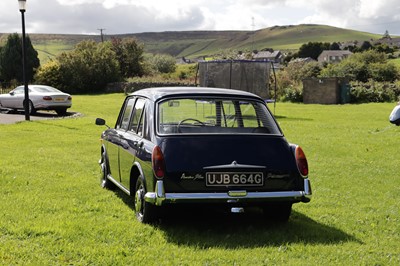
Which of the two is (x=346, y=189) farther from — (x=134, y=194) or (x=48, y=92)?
(x=48, y=92)

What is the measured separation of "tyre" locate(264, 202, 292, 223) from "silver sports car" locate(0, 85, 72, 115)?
1981cm

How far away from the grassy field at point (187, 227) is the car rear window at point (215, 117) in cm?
111

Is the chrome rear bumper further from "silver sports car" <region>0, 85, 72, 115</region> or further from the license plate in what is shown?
"silver sports car" <region>0, 85, 72, 115</region>

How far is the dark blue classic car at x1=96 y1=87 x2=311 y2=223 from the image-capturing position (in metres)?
6.11

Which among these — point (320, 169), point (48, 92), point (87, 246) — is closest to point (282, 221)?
point (87, 246)

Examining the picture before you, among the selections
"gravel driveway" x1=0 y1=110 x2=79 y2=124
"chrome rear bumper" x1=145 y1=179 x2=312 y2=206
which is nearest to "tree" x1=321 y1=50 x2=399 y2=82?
"gravel driveway" x1=0 y1=110 x2=79 y2=124

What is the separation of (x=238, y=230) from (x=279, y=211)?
2.06 ft

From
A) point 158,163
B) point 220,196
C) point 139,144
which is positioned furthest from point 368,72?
point 158,163

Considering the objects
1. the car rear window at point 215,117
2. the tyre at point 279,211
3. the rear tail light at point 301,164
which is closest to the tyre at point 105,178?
the car rear window at point 215,117

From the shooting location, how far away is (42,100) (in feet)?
82.0

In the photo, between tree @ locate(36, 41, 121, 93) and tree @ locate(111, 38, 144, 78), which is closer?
tree @ locate(36, 41, 121, 93)

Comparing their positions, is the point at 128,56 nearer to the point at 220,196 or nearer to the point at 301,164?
the point at 301,164

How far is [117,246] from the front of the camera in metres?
5.62

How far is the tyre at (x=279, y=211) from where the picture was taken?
667cm
